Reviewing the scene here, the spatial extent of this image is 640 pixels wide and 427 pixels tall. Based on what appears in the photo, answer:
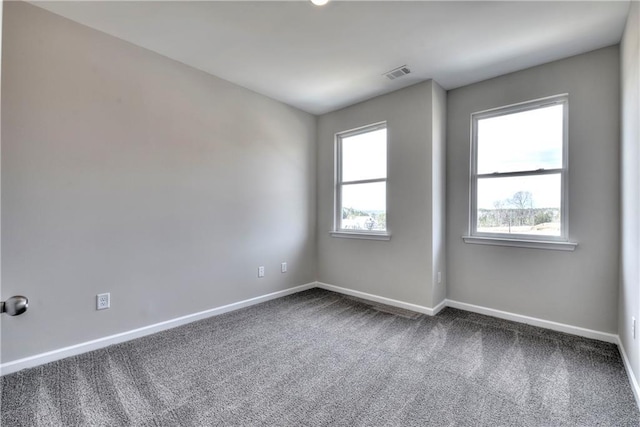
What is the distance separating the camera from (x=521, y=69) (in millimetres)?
2988

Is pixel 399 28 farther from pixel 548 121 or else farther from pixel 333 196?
pixel 333 196

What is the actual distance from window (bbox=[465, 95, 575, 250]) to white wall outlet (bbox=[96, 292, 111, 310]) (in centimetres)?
342

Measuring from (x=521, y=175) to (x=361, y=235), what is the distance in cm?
178

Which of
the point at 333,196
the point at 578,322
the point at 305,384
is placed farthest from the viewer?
the point at 333,196

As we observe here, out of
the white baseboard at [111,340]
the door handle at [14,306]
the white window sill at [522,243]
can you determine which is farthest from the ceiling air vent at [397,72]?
the door handle at [14,306]

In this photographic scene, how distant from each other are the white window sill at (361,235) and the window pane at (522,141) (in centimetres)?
122

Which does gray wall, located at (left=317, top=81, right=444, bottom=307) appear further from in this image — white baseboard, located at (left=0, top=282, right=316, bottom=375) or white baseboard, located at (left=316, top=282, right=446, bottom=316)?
white baseboard, located at (left=0, top=282, right=316, bottom=375)

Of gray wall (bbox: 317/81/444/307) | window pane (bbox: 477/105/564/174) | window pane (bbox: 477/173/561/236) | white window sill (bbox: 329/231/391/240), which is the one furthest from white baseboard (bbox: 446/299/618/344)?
window pane (bbox: 477/105/564/174)

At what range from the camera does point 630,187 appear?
7.03 ft

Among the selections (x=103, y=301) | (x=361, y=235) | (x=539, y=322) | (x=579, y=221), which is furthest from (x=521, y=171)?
(x=103, y=301)

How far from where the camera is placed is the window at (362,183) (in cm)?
373

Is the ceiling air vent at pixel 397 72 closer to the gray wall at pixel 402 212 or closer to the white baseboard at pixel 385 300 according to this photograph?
the gray wall at pixel 402 212

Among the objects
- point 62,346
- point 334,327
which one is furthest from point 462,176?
point 62,346

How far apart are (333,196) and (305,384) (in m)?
2.57
